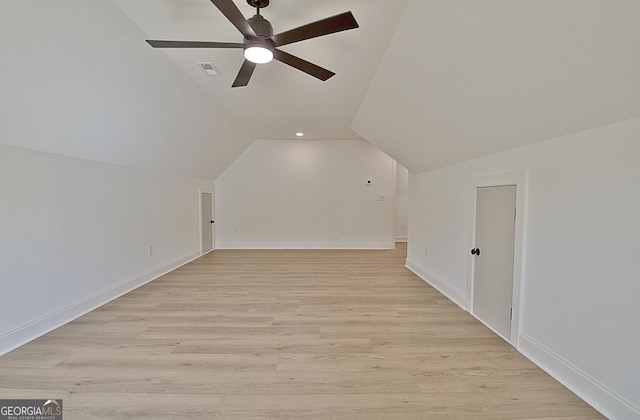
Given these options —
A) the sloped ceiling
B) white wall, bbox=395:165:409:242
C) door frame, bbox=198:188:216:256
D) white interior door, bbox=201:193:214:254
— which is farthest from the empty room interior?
white wall, bbox=395:165:409:242

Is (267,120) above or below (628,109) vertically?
above

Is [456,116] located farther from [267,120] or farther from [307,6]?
[267,120]

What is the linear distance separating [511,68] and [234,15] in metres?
1.70

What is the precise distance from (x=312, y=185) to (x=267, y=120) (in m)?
2.17

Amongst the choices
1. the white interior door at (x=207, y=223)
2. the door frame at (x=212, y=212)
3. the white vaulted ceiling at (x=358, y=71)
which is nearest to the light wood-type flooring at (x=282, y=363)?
the white vaulted ceiling at (x=358, y=71)

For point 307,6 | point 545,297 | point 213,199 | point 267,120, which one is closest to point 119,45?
point 307,6

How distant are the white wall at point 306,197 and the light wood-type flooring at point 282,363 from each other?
3.12 meters

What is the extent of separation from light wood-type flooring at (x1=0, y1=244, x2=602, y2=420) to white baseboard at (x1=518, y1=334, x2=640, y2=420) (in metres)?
0.06

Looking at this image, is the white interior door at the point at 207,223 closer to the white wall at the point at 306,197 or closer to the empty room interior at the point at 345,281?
the white wall at the point at 306,197

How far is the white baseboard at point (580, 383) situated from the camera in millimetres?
1464

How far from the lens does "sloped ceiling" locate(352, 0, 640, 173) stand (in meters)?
1.24

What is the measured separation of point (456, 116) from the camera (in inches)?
96.2

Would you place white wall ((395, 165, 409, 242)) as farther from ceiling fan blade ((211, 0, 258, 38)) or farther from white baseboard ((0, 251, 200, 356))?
ceiling fan blade ((211, 0, 258, 38))
